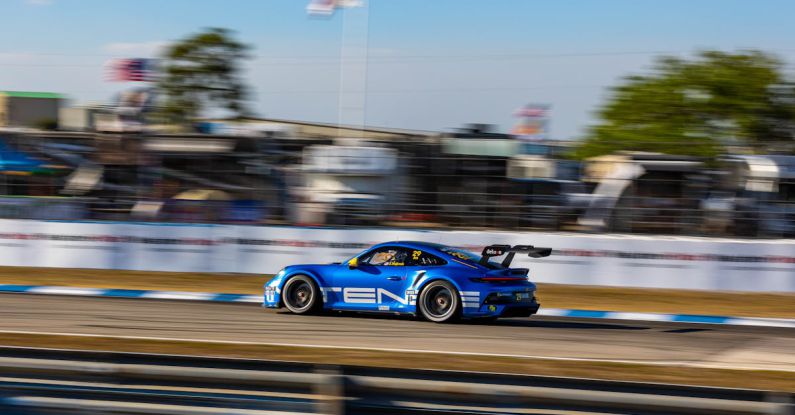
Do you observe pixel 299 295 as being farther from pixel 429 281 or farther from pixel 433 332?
pixel 433 332

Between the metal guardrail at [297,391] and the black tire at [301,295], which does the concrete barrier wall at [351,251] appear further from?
the metal guardrail at [297,391]

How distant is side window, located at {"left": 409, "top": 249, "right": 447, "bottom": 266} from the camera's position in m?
11.2

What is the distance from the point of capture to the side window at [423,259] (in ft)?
36.9

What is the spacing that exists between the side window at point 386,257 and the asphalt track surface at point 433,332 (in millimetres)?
753

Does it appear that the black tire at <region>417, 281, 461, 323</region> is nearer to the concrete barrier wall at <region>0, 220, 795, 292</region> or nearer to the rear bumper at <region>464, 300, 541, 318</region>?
the rear bumper at <region>464, 300, 541, 318</region>

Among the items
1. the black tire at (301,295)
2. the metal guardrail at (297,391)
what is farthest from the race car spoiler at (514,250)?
the metal guardrail at (297,391)

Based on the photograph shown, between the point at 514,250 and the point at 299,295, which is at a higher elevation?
the point at 514,250

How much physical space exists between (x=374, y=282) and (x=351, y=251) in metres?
6.95

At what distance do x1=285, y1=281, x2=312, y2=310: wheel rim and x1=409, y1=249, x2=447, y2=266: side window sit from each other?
4.89 feet

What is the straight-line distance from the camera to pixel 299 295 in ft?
39.2

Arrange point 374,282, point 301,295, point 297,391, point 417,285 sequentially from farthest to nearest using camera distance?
point 301,295 < point 374,282 < point 417,285 < point 297,391

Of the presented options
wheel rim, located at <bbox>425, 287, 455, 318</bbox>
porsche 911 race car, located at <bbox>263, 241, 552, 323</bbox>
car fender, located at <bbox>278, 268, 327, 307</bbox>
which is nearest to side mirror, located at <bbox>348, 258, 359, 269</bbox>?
porsche 911 race car, located at <bbox>263, 241, 552, 323</bbox>

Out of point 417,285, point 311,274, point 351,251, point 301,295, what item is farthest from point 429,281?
point 351,251

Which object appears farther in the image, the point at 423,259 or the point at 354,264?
the point at 354,264
